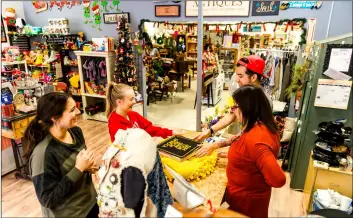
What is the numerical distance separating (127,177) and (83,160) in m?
0.49

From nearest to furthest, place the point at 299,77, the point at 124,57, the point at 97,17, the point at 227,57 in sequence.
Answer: the point at 299,77 → the point at 227,57 → the point at 124,57 → the point at 97,17

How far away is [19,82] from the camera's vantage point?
2986 millimetres

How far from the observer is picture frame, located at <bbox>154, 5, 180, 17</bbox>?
332cm

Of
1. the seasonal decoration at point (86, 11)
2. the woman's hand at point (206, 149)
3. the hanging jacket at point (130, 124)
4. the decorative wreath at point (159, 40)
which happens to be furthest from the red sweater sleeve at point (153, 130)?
the seasonal decoration at point (86, 11)

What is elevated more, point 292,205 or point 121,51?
point 121,51

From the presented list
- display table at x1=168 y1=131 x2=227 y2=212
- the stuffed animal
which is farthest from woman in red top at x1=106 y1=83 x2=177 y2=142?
the stuffed animal

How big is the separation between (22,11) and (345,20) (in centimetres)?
630

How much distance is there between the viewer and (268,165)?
1.07 meters

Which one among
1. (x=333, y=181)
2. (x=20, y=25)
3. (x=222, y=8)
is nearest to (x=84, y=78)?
(x=20, y=25)

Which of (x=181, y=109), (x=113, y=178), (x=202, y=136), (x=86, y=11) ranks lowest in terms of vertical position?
(x=181, y=109)

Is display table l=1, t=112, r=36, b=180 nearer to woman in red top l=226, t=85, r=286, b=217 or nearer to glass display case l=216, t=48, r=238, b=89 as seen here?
woman in red top l=226, t=85, r=286, b=217

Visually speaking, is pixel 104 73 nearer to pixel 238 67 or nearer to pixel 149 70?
pixel 149 70

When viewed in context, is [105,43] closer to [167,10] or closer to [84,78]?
[84,78]

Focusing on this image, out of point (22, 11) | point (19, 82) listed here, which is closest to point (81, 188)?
point (19, 82)
